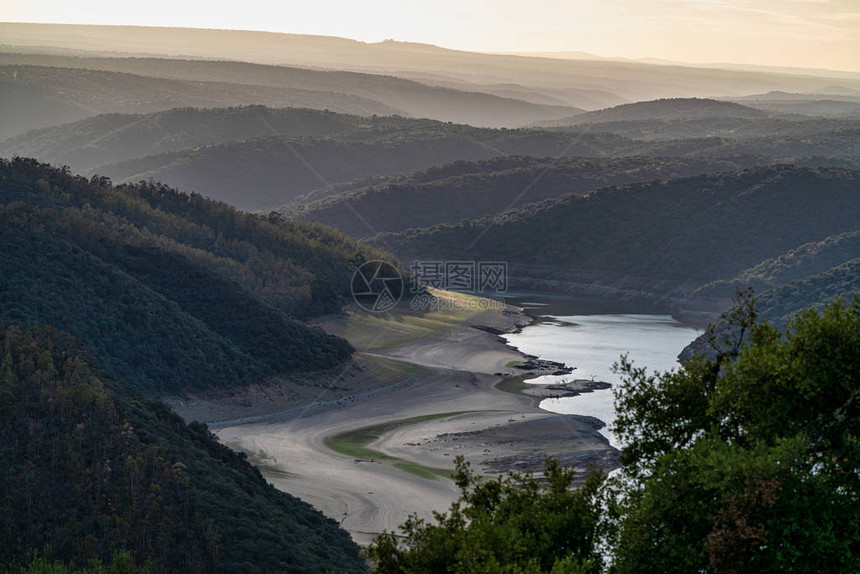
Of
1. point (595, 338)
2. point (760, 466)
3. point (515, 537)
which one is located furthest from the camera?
point (595, 338)

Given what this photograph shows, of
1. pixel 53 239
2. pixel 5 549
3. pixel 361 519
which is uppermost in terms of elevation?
pixel 53 239

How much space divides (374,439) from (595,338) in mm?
42179

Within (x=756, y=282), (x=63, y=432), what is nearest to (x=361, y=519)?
(x=63, y=432)

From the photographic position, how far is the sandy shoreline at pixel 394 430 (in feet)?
153

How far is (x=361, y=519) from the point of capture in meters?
43.4

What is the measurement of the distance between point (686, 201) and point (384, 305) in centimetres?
6887

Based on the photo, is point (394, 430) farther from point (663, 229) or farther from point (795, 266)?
point (663, 229)

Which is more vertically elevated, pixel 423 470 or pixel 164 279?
pixel 164 279

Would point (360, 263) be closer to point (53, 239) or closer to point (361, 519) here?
point (53, 239)

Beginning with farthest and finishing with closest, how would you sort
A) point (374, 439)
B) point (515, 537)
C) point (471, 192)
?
1. point (471, 192)
2. point (374, 439)
3. point (515, 537)

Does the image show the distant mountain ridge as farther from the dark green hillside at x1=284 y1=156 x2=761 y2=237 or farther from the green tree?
the green tree

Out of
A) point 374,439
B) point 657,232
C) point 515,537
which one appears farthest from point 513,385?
point 657,232

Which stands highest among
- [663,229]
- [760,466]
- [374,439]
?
[760,466]

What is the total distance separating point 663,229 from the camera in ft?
474
